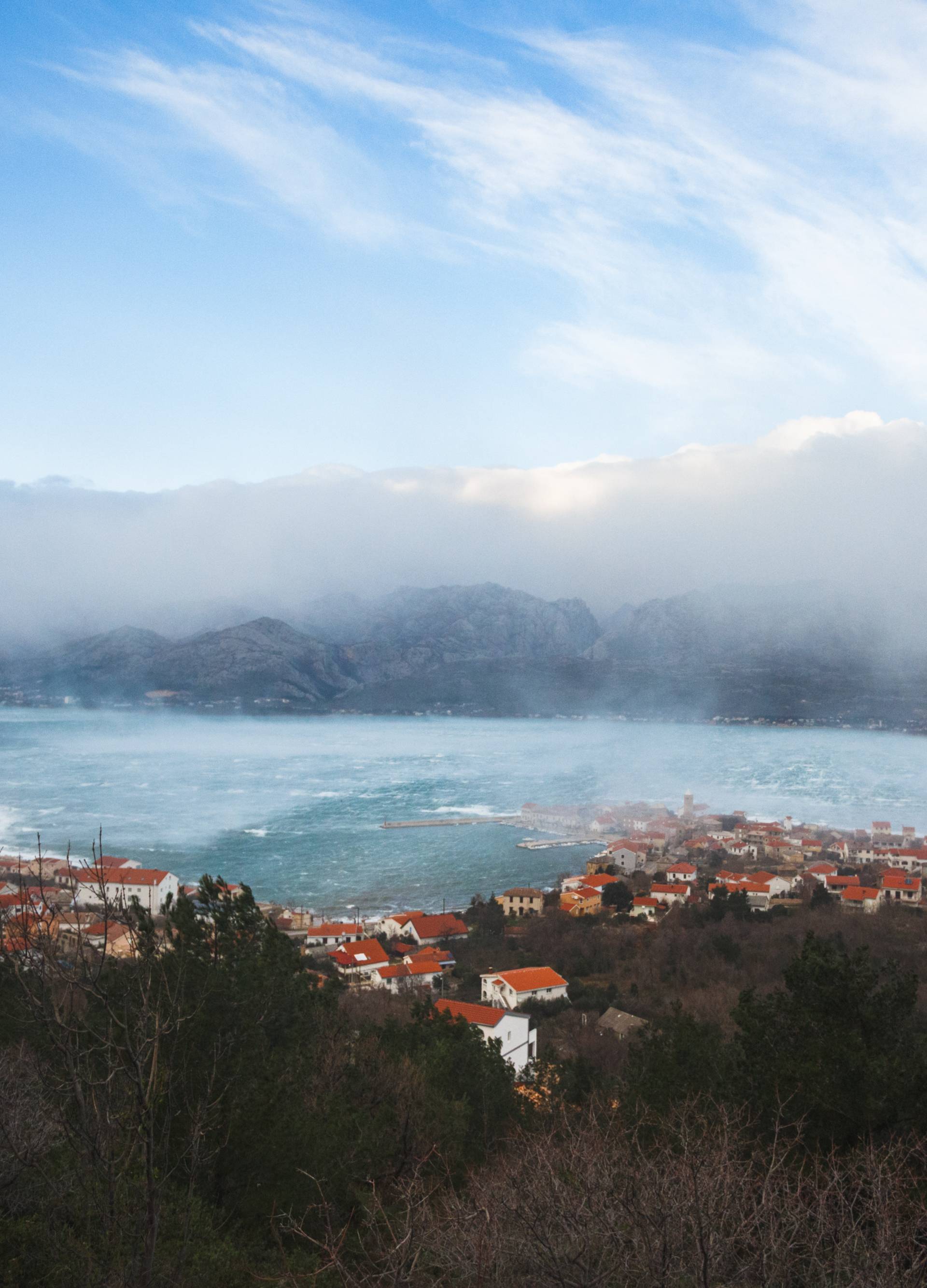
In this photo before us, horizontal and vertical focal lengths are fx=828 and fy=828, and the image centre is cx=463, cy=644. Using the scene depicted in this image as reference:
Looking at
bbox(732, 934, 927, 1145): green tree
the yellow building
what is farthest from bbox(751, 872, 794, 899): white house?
bbox(732, 934, 927, 1145): green tree

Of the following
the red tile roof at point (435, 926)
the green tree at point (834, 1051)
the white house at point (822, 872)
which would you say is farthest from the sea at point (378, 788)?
the green tree at point (834, 1051)

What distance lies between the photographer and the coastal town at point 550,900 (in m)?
12.9

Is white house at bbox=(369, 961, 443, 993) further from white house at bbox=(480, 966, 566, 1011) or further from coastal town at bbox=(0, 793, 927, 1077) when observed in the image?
white house at bbox=(480, 966, 566, 1011)

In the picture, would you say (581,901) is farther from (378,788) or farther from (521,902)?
(378,788)

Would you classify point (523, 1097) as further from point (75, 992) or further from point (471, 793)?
point (471, 793)

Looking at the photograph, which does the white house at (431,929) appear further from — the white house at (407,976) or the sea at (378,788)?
the sea at (378,788)

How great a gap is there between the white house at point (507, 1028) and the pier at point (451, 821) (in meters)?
23.2

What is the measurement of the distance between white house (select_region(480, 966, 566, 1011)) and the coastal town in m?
0.03

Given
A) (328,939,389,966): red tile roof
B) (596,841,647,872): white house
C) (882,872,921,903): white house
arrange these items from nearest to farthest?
(328,939,389,966): red tile roof
(882,872,921,903): white house
(596,841,647,872): white house

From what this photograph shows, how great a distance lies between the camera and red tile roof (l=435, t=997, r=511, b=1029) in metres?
12.6

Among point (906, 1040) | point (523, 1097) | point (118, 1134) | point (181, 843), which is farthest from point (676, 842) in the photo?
point (118, 1134)

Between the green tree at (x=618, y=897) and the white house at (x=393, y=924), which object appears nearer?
the white house at (x=393, y=924)

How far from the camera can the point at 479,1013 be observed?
12938 mm

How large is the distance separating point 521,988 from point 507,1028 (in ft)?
7.87
